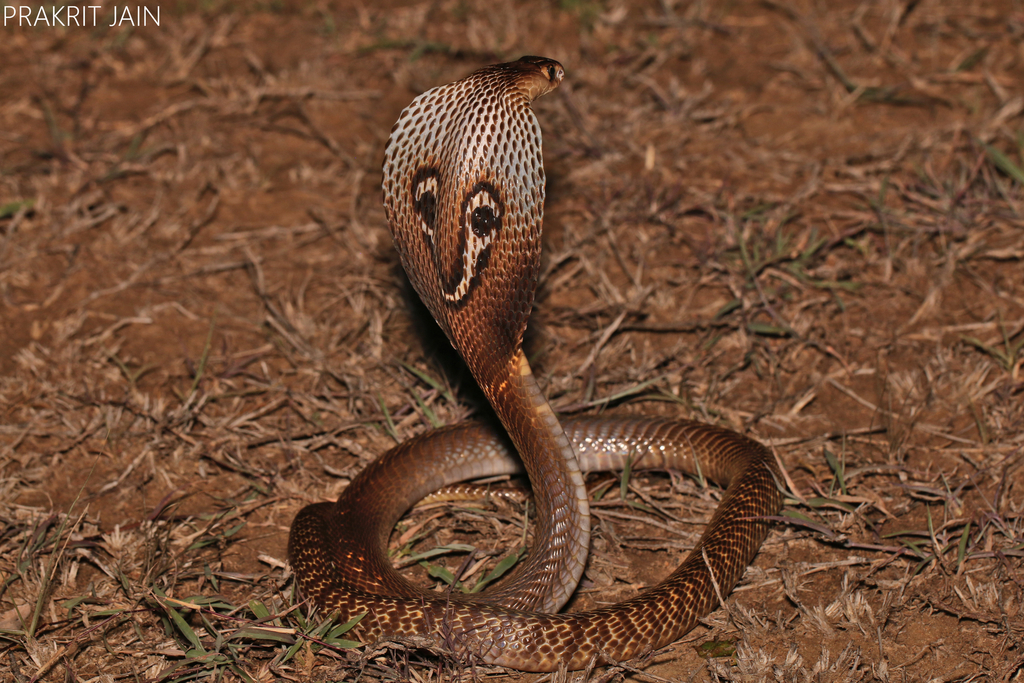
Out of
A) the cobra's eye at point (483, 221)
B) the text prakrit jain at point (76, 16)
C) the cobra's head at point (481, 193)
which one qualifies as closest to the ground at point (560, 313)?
the text prakrit jain at point (76, 16)

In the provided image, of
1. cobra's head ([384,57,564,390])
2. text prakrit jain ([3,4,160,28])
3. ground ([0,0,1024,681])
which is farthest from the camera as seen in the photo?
text prakrit jain ([3,4,160,28])

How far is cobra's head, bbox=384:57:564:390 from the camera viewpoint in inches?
101

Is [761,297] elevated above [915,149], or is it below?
below

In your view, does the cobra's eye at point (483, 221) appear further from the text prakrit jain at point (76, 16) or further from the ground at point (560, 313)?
the text prakrit jain at point (76, 16)

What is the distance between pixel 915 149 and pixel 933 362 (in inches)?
61.5

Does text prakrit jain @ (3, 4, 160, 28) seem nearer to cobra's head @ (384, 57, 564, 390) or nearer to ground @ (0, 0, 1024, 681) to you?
ground @ (0, 0, 1024, 681)

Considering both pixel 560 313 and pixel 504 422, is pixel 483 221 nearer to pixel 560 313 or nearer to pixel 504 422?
pixel 504 422

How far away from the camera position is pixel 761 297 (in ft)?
13.5

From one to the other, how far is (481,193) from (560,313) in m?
1.68

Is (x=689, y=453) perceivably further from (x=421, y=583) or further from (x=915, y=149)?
(x=915, y=149)

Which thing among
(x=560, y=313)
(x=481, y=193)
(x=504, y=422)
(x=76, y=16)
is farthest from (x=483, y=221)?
(x=76, y=16)

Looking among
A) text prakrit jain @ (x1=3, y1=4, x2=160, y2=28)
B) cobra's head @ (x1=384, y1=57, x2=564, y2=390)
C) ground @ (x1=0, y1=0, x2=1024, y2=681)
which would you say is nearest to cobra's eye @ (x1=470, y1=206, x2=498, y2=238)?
cobra's head @ (x1=384, y1=57, x2=564, y2=390)

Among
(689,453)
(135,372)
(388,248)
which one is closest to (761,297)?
(689,453)

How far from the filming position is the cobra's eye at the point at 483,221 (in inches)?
103
